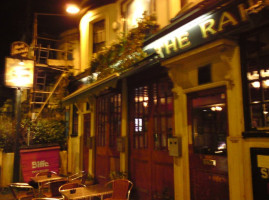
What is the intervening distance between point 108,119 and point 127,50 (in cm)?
290

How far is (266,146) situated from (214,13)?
2.60 m

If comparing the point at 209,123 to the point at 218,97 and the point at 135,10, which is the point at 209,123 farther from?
the point at 135,10

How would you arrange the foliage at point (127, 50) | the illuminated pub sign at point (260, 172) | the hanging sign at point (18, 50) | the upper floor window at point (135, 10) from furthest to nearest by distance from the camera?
the hanging sign at point (18, 50), the upper floor window at point (135, 10), the foliage at point (127, 50), the illuminated pub sign at point (260, 172)

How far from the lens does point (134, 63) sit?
7457 millimetres

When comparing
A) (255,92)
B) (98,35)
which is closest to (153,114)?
(255,92)

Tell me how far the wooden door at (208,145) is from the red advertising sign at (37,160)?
6.49 metres

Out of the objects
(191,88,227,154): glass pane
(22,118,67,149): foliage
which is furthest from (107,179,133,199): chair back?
(22,118,67,149): foliage

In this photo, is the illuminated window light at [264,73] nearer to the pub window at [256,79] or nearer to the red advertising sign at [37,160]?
the pub window at [256,79]

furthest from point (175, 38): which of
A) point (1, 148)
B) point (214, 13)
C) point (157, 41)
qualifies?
point (1, 148)

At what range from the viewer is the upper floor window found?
8414 mm

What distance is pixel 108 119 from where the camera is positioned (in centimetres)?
966

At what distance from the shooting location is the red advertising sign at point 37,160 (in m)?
9.78

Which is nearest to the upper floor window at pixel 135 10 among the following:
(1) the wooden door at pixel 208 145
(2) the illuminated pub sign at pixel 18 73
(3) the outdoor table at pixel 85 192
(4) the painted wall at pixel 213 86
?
(4) the painted wall at pixel 213 86

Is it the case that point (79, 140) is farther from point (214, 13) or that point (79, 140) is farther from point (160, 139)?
point (214, 13)
